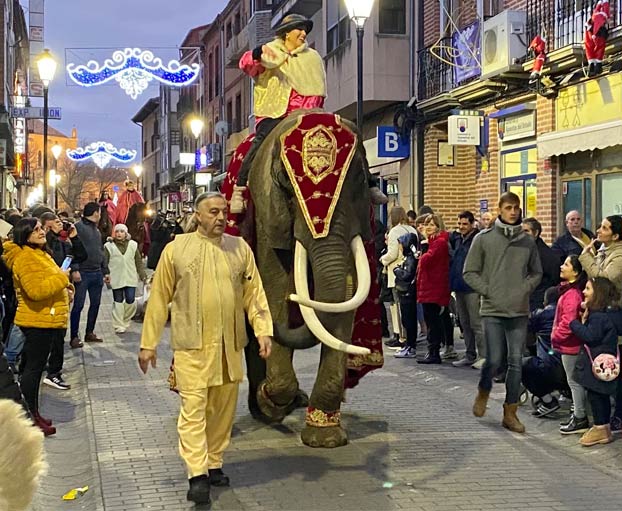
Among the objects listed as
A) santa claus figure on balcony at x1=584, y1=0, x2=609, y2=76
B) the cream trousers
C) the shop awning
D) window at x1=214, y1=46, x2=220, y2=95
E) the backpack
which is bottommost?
the cream trousers

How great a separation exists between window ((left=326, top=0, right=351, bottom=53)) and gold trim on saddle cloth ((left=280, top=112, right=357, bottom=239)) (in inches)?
560

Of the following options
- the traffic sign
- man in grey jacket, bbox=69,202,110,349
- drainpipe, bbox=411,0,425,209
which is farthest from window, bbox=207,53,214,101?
man in grey jacket, bbox=69,202,110,349

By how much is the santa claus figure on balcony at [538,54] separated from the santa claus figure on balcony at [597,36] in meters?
1.12

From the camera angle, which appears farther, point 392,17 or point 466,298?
point 392,17

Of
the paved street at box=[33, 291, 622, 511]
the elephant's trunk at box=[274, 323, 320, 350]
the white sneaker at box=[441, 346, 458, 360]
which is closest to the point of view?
the paved street at box=[33, 291, 622, 511]

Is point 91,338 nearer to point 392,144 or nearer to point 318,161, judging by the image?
point 318,161

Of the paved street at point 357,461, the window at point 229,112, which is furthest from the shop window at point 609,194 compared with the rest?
the window at point 229,112

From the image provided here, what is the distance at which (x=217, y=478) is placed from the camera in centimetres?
586

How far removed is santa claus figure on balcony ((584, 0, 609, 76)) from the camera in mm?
11748

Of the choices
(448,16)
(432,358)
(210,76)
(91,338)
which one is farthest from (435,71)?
(210,76)

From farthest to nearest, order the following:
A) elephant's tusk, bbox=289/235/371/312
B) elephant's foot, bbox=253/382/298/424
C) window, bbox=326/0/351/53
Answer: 1. window, bbox=326/0/351/53
2. elephant's foot, bbox=253/382/298/424
3. elephant's tusk, bbox=289/235/371/312

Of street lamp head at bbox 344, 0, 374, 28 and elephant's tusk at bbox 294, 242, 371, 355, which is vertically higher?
street lamp head at bbox 344, 0, 374, 28

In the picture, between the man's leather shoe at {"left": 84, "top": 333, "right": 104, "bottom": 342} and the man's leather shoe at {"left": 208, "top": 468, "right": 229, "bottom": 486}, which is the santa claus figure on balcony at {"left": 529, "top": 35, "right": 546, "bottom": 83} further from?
the man's leather shoe at {"left": 208, "top": 468, "right": 229, "bottom": 486}

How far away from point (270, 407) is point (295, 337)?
63 cm
